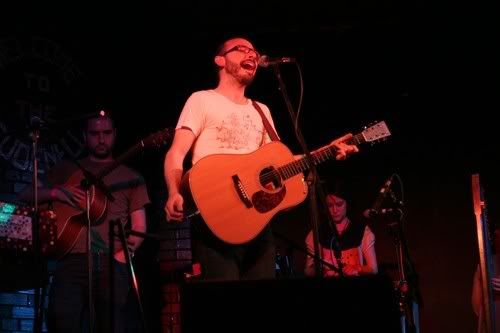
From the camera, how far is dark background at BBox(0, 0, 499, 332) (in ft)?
22.2

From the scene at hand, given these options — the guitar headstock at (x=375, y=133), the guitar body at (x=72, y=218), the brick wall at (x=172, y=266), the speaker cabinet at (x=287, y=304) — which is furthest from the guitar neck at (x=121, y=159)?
the speaker cabinet at (x=287, y=304)

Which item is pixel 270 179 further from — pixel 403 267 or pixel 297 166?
pixel 403 267

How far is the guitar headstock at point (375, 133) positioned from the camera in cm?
436

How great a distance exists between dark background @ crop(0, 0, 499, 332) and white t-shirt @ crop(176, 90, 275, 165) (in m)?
2.69

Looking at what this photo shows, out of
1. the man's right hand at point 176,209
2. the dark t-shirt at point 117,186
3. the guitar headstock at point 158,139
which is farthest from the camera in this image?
the dark t-shirt at point 117,186

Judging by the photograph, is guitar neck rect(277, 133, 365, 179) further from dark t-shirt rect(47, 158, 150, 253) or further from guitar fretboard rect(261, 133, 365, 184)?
dark t-shirt rect(47, 158, 150, 253)

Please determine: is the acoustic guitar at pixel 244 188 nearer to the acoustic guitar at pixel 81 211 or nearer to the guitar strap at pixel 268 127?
the guitar strap at pixel 268 127

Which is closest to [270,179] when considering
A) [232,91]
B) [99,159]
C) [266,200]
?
[266,200]

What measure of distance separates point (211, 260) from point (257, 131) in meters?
0.95

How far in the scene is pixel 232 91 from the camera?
4246mm

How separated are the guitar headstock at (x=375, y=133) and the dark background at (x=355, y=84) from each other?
120 inches

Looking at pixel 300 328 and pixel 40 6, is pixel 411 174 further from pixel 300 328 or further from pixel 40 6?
Result: pixel 300 328

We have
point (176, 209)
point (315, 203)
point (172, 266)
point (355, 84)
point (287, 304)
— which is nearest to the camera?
point (287, 304)

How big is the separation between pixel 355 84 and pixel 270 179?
4259 mm
